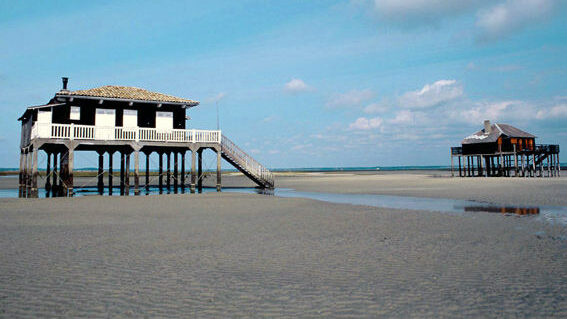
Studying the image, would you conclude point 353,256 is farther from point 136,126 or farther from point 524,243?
point 136,126

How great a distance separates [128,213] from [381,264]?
1093 centimetres

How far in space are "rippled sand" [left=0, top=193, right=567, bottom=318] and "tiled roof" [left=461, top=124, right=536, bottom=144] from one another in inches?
1602

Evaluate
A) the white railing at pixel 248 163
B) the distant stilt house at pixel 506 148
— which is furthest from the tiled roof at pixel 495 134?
the white railing at pixel 248 163

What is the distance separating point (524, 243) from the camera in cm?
912

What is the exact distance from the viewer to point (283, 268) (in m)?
7.04

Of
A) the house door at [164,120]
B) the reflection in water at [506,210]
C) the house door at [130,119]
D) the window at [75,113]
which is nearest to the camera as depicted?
the reflection in water at [506,210]

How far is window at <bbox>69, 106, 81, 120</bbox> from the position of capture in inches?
1013

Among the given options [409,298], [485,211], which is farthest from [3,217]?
[485,211]

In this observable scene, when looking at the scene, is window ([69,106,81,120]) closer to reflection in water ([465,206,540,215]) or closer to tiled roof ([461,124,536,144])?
reflection in water ([465,206,540,215])

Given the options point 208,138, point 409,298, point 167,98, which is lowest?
point 409,298

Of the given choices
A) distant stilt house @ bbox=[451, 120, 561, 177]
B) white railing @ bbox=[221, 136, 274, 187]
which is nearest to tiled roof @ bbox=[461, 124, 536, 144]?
distant stilt house @ bbox=[451, 120, 561, 177]

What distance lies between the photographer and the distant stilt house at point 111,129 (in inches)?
949

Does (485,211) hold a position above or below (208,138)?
below

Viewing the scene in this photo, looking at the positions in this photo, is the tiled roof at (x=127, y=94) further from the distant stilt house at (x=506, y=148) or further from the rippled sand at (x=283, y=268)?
the distant stilt house at (x=506, y=148)
